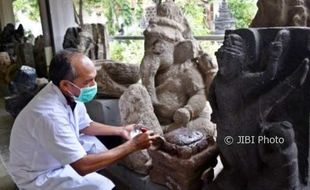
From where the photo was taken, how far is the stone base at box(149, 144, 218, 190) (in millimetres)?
1493

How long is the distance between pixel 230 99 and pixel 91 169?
66 centimetres

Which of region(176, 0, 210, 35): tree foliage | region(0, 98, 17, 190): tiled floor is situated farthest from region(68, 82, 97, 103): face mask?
region(176, 0, 210, 35): tree foliage

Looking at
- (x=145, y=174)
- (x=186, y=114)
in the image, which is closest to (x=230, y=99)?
(x=186, y=114)

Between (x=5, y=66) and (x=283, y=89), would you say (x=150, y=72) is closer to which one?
(x=283, y=89)

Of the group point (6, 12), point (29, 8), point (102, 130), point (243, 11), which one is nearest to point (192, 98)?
point (102, 130)

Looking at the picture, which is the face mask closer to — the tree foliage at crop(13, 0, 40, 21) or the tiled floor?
the tiled floor

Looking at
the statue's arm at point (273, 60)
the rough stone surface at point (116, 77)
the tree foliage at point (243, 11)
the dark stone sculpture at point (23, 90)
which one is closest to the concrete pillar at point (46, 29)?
the dark stone sculpture at point (23, 90)

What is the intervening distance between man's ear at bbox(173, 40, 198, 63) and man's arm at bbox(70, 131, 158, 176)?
737mm

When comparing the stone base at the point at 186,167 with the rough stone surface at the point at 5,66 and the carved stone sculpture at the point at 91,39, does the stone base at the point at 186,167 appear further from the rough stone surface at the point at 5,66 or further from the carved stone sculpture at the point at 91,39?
the rough stone surface at the point at 5,66

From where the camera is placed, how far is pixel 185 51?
6.70 feet

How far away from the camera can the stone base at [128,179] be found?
1.80 metres

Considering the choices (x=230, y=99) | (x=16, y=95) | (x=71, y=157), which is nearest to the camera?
(x=230, y=99)

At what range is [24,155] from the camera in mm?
1541

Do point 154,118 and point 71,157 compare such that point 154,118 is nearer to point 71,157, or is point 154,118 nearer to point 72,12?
point 71,157
